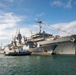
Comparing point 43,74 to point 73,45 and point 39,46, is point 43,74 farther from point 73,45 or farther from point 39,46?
point 39,46

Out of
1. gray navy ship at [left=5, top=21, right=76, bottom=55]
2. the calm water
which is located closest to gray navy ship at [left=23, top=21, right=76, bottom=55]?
gray navy ship at [left=5, top=21, right=76, bottom=55]

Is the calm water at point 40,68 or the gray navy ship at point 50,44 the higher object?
the gray navy ship at point 50,44

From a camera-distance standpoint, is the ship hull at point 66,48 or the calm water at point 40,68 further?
the ship hull at point 66,48

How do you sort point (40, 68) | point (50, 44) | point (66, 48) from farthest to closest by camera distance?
point (50, 44) → point (66, 48) → point (40, 68)

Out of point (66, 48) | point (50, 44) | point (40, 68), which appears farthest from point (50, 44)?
point (40, 68)

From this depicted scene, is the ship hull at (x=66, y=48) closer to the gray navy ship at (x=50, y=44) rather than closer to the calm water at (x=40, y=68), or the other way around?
the gray navy ship at (x=50, y=44)

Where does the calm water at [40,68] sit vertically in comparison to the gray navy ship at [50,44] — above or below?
below

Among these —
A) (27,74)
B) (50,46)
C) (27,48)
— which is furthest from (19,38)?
(27,74)

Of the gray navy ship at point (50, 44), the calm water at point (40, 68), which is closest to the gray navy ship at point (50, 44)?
the gray navy ship at point (50, 44)

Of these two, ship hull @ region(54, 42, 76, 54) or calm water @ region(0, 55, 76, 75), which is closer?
calm water @ region(0, 55, 76, 75)

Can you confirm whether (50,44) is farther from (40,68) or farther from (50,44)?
(40,68)

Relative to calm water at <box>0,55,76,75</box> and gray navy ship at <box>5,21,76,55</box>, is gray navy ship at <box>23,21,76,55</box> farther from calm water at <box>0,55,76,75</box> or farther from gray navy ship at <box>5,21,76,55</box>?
calm water at <box>0,55,76,75</box>

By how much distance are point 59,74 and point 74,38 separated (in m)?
46.5

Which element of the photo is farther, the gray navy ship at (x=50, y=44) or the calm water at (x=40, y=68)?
the gray navy ship at (x=50, y=44)
